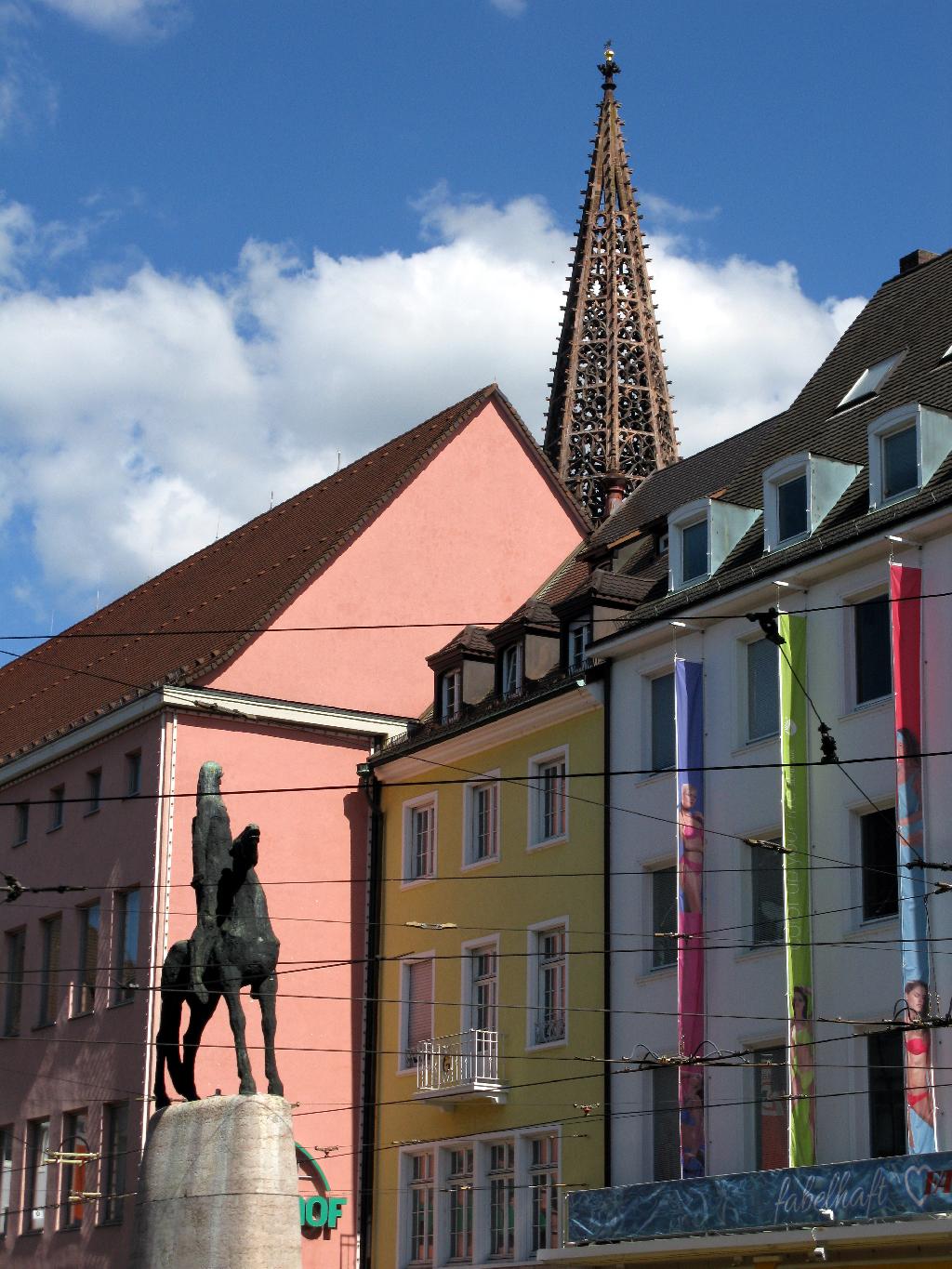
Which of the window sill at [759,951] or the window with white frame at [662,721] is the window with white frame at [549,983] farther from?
the window sill at [759,951]

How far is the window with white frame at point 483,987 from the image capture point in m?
38.9

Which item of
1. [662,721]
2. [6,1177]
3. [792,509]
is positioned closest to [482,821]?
[662,721]

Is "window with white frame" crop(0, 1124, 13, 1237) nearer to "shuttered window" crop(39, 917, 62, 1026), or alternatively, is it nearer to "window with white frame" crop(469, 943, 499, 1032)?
"shuttered window" crop(39, 917, 62, 1026)

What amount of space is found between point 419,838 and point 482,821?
211 cm

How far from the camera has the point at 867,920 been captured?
31438 mm

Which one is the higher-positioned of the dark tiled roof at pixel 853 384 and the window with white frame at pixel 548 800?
the dark tiled roof at pixel 853 384

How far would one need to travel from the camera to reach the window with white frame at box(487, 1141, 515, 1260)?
3741 cm

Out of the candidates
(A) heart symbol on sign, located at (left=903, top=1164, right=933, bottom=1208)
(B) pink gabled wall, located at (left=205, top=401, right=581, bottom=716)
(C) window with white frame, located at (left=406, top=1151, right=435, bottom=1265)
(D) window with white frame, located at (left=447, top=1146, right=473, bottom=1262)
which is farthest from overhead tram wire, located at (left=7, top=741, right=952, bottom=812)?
(C) window with white frame, located at (left=406, top=1151, right=435, bottom=1265)

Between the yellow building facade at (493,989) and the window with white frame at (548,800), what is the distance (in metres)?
0.03

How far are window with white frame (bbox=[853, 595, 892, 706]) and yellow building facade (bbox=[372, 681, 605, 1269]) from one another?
519 cm

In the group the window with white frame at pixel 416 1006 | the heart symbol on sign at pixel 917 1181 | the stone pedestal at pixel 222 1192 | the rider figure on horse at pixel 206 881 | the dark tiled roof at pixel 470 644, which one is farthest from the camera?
the dark tiled roof at pixel 470 644

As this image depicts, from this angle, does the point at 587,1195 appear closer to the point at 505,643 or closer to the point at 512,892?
the point at 512,892

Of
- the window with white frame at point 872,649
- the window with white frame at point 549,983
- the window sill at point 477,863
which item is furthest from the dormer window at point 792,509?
the window sill at point 477,863

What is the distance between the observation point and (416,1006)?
41094 mm
